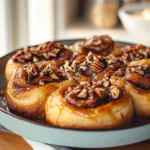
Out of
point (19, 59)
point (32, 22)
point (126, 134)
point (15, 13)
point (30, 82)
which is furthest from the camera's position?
point (32, 22)

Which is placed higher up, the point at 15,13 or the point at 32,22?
the point at 15,13

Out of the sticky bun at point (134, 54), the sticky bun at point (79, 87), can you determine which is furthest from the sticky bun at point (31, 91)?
the sticky bun at point (134, 54)

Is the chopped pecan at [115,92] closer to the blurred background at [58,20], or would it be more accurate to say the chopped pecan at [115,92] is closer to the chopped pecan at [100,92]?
the chopped pecan at [100,92]

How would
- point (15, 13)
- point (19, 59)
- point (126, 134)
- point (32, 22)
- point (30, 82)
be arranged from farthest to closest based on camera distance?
point (32, 22) → point (15, 13) → point (19, 59) → point (30, 82) → point (126, 134)

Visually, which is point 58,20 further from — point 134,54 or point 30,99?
point 30,99

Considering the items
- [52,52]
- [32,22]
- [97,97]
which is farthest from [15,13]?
[97,97]

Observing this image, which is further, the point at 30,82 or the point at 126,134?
the point at 30,82

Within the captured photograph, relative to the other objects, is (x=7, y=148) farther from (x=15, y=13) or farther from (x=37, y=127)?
(x=15, y=13)
